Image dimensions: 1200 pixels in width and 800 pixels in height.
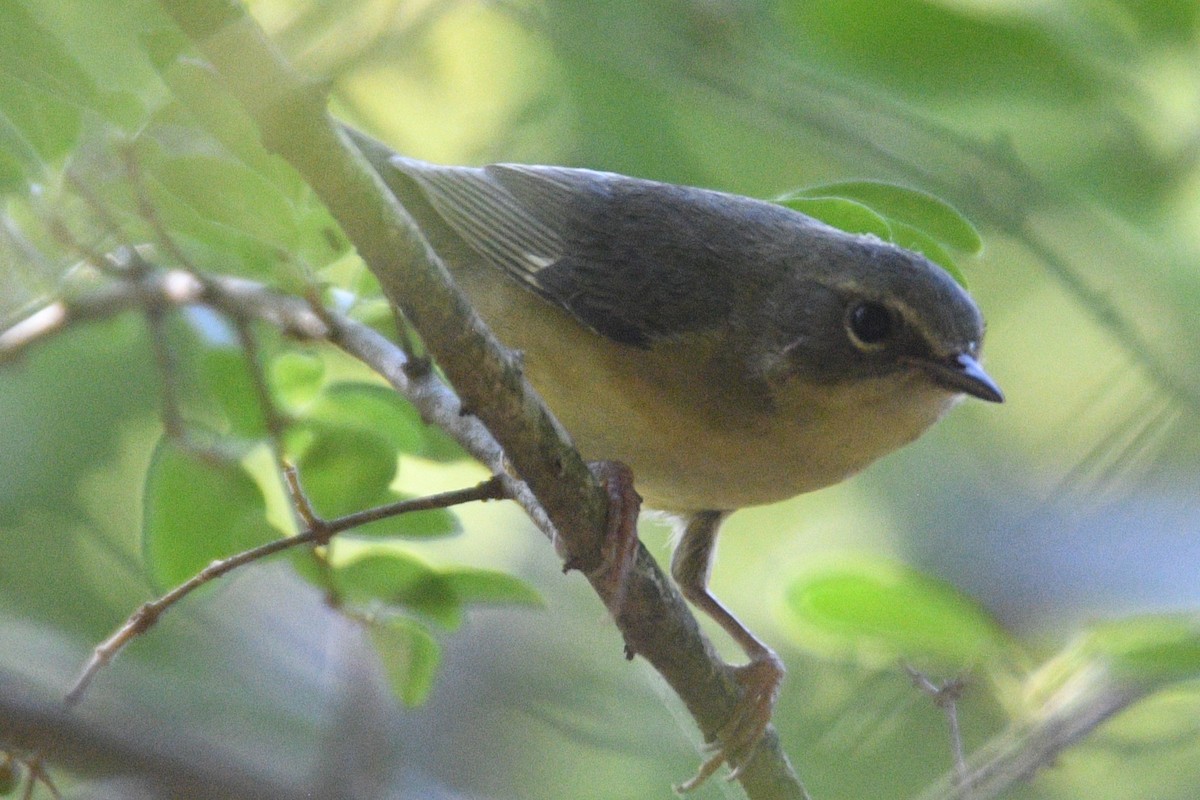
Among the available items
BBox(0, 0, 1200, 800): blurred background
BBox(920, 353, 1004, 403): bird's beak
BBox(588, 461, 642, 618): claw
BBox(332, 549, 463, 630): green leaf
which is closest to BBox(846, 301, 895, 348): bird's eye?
BBox(920, 353, 1004, 403): bird's beak

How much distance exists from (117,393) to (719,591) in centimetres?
243

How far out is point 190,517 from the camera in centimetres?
307

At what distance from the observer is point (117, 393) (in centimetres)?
446

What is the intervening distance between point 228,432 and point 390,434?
52 cm

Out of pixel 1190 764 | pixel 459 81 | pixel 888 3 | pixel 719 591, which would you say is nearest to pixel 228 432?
pixel 459 81

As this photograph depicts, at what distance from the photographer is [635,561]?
294 cm

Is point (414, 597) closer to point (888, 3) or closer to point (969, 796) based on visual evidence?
point (969, 796)

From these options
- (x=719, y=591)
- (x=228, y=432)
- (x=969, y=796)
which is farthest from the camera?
(x=719, y=591)

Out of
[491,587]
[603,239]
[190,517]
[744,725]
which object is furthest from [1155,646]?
[603,239]

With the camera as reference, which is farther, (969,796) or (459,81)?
(459,81)

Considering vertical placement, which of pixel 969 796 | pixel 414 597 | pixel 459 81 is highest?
pixel 459 81

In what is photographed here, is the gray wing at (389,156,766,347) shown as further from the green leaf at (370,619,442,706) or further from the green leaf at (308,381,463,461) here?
the green leaf at (370,619,442,706)

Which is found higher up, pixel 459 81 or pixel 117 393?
pixel 459 81

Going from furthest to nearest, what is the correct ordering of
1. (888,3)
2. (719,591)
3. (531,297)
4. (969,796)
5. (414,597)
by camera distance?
1. (719,591)
2. (531,297)
3. (414,597)
4. (888,3)
5. (969,796)
